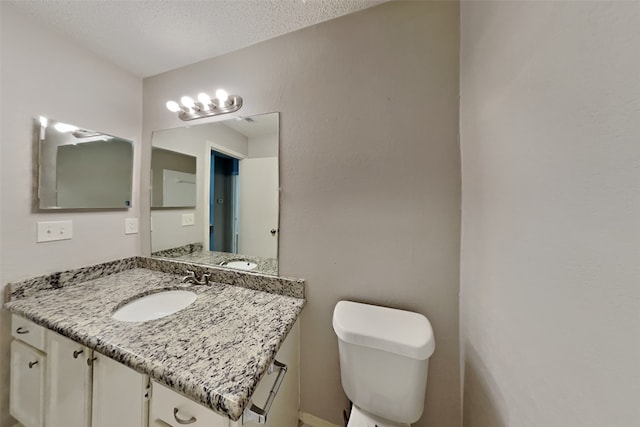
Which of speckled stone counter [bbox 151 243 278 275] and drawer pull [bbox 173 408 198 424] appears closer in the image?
drawer pull [bbox 173 408 198 424]

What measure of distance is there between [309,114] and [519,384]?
1277mm

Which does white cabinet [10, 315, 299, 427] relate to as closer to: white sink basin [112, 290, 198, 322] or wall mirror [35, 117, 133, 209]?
white sink basin [112, 290, 198, 322]

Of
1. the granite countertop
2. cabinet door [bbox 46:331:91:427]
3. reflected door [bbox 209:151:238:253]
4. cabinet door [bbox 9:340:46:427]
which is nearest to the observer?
the granite countertop

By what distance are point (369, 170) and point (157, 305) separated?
142cm

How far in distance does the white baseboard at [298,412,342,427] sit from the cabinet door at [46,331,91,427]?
3.10ft

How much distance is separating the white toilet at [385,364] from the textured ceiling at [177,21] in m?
1.51

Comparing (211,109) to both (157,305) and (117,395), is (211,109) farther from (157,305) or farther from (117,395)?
(117,395)

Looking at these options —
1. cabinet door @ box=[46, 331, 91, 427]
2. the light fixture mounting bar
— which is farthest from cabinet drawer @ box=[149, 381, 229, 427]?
the light fixture mounting bar

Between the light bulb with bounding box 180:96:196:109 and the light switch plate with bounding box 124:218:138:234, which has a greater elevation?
the light bulb with bounding box 180:96:196:109

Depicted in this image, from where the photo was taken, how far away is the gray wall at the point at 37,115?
961mm

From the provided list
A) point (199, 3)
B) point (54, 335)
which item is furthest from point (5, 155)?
point (199, 3)

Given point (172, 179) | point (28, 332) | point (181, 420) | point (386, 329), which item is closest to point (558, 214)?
point (386, 329)

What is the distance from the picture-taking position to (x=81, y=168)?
120cm

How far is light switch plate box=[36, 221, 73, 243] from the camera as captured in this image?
1059mm
